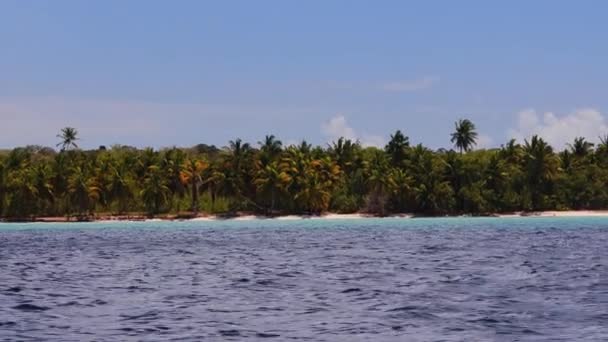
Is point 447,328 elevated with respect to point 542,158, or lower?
lower

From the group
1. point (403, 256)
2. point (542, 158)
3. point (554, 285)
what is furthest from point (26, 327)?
point (542, 158)

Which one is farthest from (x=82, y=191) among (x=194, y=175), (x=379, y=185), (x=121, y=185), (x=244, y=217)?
(x=379, y=185)

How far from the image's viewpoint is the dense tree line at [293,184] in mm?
141625

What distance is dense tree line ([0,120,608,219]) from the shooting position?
5576 inches

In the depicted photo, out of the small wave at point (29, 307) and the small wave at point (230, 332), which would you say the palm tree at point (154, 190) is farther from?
the small wave at point (230, 332)

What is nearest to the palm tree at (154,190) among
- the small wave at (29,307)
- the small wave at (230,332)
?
the small wave at (29,307)

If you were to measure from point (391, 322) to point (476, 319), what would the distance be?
80.6 inches

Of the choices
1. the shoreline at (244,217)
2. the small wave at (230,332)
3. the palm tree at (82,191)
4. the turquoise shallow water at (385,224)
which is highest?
the palm tree at (82,191)

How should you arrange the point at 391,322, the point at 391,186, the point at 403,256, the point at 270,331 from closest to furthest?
the point at 270,331 < the point at 391,322 < the point at 403,256 < the point at 391,186

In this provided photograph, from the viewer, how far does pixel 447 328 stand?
63.8 ft

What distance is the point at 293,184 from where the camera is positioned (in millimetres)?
139375

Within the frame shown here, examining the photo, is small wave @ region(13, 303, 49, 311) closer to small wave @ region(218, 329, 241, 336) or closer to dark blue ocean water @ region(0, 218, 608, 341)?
dark blue ocean water @ region(0, 218, 608, 341)

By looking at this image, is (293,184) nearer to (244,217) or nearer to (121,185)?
(244,217)

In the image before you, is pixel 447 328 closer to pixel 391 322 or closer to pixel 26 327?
pixel 391 322
